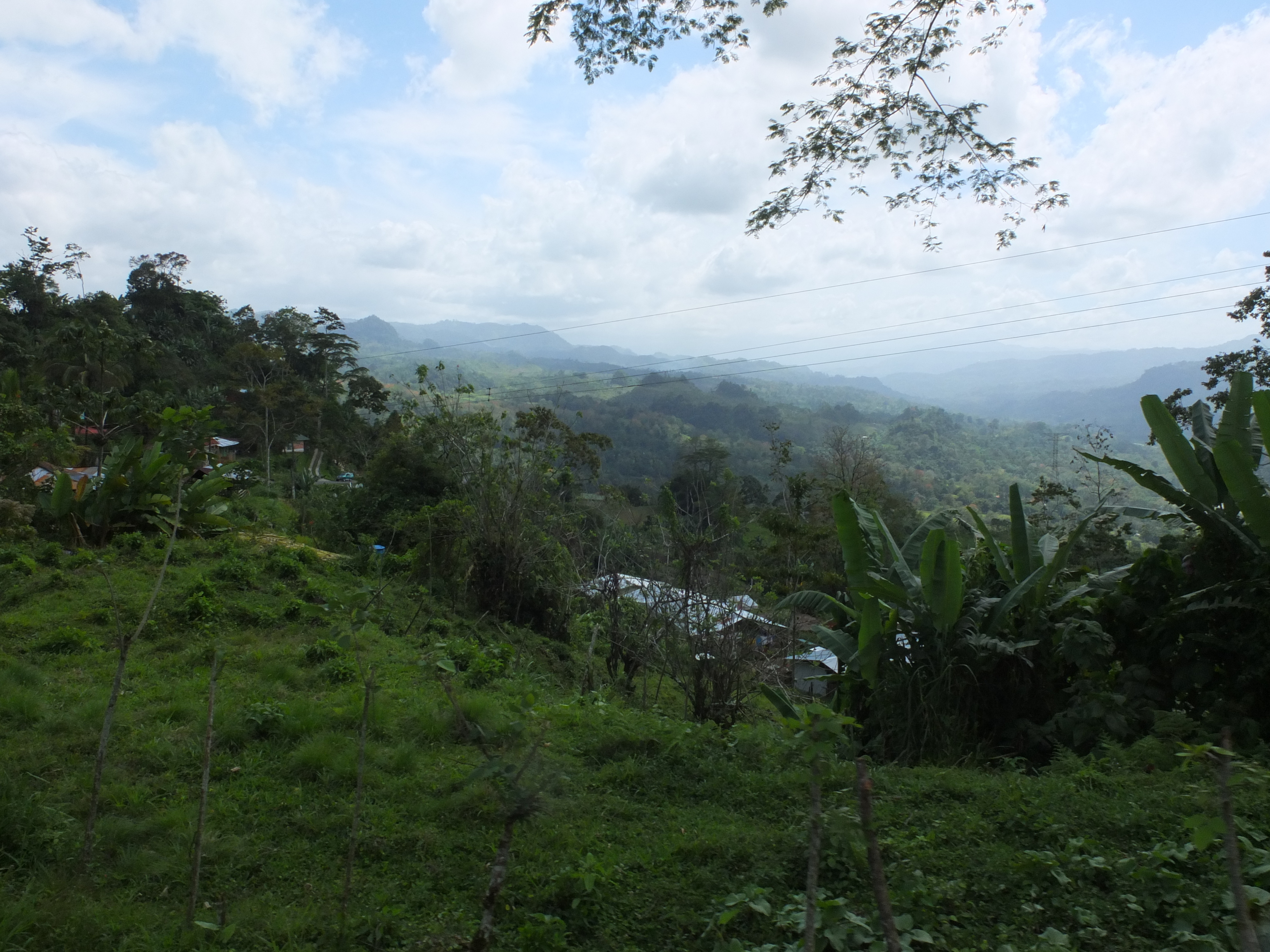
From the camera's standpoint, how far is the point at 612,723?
4.76 metres

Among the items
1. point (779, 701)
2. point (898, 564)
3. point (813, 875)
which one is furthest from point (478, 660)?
point (813, 875)

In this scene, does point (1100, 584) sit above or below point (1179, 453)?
below

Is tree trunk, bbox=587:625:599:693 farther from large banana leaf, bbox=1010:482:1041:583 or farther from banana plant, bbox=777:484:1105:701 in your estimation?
large banana leaf, bbox=1010:482:1041:583

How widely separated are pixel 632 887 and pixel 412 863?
0.91 metres

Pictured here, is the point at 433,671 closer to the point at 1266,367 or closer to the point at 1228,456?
the point at 1228,456

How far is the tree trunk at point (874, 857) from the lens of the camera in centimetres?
175

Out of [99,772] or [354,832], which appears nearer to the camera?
[354,832]

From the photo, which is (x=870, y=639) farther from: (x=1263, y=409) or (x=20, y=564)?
(x=20, y=564)

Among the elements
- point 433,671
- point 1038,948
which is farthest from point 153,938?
point 433,671

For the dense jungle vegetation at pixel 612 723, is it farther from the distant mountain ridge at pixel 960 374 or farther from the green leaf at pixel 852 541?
the distant mountain ridge at pixel 960 374

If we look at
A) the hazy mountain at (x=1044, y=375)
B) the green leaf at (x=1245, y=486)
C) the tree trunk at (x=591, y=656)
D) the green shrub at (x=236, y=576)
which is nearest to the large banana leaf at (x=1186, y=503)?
the green leaf at (x=1245, y=486)

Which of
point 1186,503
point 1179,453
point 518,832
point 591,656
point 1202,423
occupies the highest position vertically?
point 1202,423

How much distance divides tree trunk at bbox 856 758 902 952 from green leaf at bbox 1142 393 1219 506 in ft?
13.3

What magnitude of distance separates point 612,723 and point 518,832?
1.48m
